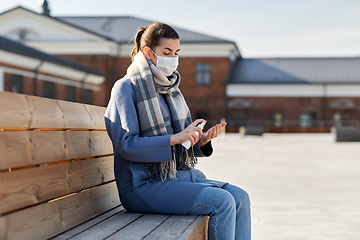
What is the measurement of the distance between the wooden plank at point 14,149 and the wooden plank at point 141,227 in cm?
58

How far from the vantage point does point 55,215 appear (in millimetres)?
2260

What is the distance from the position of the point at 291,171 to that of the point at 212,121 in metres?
26.0

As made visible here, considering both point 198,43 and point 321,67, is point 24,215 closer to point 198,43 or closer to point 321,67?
point 198,43

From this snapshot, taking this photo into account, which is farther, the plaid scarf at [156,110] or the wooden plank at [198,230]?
the plaid scarf at [156,110]

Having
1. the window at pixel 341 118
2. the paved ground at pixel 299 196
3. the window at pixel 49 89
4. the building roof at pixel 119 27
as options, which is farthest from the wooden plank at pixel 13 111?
the window at pixel 341 118

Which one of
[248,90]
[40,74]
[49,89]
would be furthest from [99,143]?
[248,90]

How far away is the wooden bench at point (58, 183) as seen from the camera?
196 cm

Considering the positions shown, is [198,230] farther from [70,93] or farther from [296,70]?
[296,70]

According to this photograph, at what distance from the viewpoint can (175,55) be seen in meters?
2.76

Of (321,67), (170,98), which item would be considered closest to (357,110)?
(321,67)

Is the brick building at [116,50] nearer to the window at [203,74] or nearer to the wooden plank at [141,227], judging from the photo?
the window at [203,74]

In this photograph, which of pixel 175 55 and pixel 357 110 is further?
pixel 357 110

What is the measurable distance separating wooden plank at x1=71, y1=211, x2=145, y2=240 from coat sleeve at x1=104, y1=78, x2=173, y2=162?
0.37 metres

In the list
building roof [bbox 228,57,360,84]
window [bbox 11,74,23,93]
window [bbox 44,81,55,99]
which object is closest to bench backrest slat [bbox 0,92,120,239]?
window [bbox 11,74,23,93]
